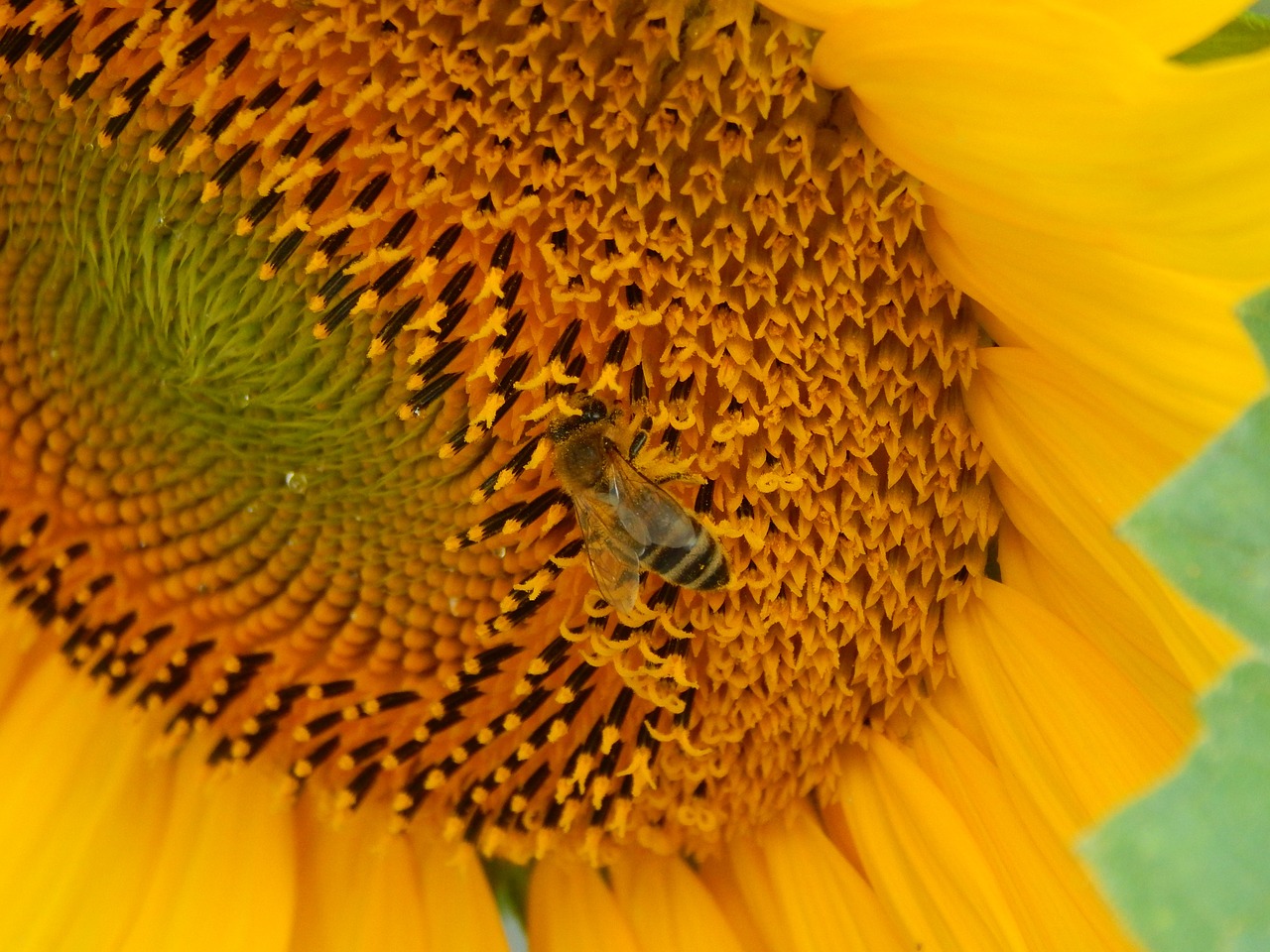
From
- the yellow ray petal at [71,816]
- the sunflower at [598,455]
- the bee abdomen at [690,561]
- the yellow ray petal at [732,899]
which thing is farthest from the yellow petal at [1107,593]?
the yellow ray petal at [71,816]

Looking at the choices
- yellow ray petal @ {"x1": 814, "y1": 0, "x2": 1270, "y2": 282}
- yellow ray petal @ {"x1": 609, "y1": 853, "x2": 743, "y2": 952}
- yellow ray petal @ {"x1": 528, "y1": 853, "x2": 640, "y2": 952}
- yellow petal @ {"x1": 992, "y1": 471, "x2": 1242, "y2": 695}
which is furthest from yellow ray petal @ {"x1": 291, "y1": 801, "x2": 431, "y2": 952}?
yellow ray petal @ {"x1": 814, "y1": 0, "x2": 1270, "y2": 282}

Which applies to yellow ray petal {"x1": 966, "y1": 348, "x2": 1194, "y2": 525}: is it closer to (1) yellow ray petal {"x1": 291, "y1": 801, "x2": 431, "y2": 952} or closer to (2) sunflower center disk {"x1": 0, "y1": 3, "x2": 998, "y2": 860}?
(2) sunflower center disk {"x1": 0, "y1": 3, "x2": 998, "y2": 860}

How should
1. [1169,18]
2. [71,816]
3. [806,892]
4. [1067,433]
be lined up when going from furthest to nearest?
[71,816] → [806,892] → [1067,433] → [1169,18]

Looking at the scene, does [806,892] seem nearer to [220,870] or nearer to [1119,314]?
[220,870]

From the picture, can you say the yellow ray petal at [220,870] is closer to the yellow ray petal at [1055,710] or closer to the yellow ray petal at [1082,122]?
the yellow ray petal at [1055,710]

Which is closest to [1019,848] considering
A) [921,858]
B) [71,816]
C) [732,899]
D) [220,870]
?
[921,858]
